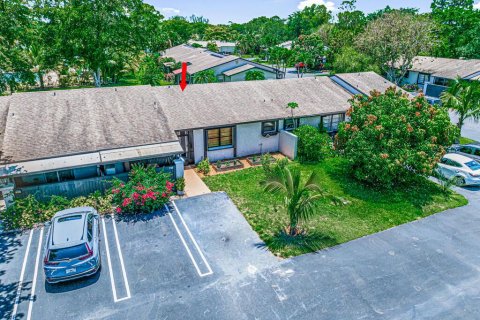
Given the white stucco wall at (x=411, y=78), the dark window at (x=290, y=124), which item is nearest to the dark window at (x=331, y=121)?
the dark window at (x=290, y=124)

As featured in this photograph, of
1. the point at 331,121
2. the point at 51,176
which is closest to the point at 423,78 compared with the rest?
the point at 331,121

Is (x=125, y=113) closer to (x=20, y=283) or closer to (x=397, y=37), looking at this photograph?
(x=20, y=283)

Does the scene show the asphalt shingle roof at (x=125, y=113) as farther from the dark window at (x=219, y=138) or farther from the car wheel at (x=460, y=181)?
the car wheel at (x=460, y=181)

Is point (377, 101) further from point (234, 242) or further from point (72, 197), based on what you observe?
point (72, 197)

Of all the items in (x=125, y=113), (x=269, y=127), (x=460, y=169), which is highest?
(x=125, y=113)

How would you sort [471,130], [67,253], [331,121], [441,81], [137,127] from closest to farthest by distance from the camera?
[67,253]
[137,127]
[331,121]
[471,130]
[441,81]

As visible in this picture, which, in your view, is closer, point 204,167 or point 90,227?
point 90,227

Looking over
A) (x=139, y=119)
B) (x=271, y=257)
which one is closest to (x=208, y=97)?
(x=139, y=119)
